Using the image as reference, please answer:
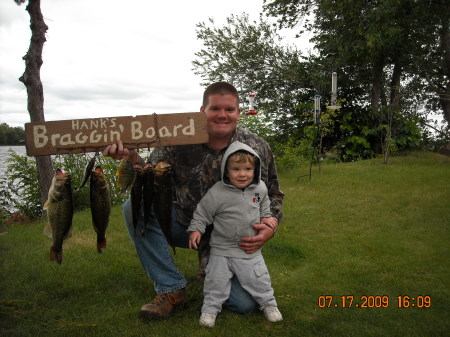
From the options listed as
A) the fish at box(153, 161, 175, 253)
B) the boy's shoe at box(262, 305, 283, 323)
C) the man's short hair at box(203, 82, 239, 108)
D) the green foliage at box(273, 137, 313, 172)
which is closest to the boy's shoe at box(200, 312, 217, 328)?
the boy's shoe at box(262, 305, 283, 323)

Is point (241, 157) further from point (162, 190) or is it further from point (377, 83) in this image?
point (377, 83)

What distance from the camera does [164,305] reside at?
10.4 feet

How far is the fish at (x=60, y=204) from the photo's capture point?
232 cm

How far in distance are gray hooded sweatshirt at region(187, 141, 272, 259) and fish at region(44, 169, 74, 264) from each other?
0.96 m

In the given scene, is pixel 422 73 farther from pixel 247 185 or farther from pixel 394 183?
pixel 247 185

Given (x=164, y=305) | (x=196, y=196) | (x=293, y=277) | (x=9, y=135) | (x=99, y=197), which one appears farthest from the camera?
(x=293, y=277)

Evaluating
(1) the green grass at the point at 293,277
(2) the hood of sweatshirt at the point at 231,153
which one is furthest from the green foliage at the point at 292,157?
(2) the hood of sweatshirt at the point at 231,153

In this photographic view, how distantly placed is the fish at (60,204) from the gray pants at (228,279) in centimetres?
120

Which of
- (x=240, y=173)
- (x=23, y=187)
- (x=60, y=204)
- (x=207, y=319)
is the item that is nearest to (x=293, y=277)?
(x=207, y=319)

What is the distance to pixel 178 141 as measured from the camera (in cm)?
267

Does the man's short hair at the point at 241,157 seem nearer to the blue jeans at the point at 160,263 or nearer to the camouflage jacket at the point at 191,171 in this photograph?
the camouflage jacket at the point at 191,171

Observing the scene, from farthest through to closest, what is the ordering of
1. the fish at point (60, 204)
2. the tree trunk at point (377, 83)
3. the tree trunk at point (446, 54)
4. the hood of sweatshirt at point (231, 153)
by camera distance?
the tree trunk at point (377, 83)
the tree trunk at point (446, 54)
the hood of sweatshirt at point (231, 153)
the fish at point (60, 204)

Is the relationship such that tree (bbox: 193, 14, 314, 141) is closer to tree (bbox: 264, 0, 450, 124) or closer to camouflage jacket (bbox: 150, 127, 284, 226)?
tree (bbox: 264, 0, 450, 124)

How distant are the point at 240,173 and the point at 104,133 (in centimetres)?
108
